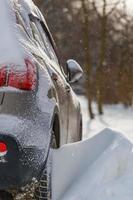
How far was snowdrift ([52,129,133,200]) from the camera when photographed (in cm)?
415

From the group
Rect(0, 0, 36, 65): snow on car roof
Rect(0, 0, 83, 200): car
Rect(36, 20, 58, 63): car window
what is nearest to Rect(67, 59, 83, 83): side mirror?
Rect(36, 20, 58, 63): car window

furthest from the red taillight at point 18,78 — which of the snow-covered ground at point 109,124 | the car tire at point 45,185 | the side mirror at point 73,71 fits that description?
the snow-covered ground at point 109,124

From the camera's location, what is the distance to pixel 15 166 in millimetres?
3412

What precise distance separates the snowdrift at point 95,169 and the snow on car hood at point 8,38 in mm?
637

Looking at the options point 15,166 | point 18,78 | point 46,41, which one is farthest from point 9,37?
point 46,41

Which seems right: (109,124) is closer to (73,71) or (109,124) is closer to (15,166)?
(73,71)

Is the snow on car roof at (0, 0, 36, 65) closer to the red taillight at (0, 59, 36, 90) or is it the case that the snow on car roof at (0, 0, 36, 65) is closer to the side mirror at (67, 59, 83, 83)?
the red taillight at (0, 59, 36, 90)

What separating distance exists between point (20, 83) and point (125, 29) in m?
33.7

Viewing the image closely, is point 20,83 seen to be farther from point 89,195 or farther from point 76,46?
point 76,46

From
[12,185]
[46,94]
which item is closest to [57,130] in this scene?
[46,94]

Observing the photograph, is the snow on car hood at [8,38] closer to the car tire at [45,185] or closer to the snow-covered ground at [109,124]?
the car tire at [45,185]

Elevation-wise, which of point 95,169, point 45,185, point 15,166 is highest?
point 15,166

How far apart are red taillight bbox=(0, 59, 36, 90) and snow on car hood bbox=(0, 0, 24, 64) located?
0.19 ft

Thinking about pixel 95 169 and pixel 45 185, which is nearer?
pixel 45 185
